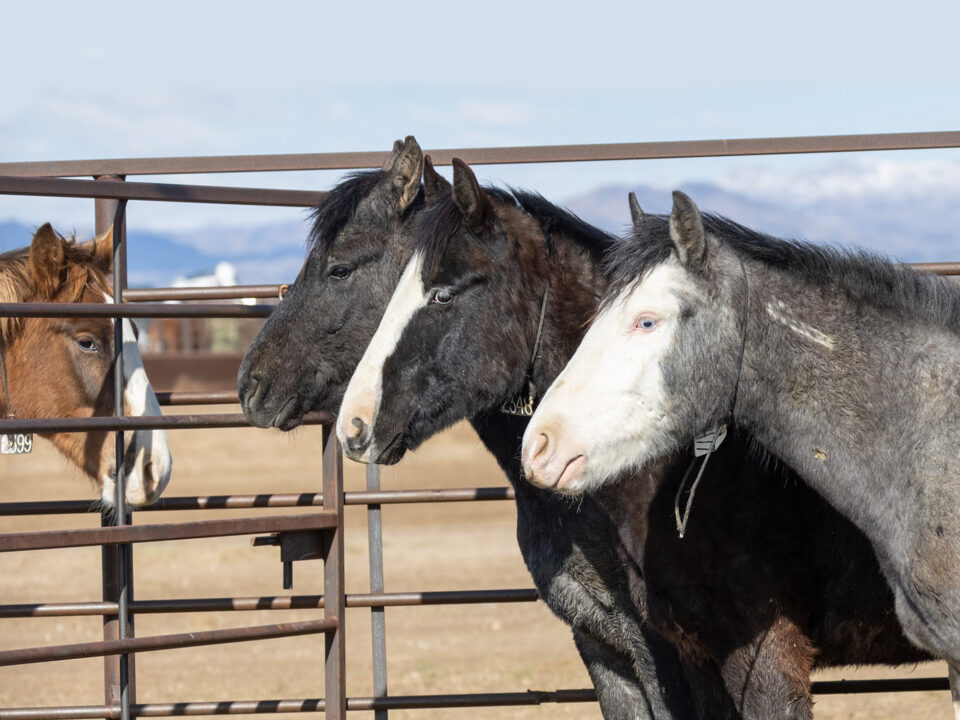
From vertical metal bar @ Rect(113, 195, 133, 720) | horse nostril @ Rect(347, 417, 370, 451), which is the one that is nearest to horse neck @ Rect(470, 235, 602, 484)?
horse nostril @ Rect(347, 417, 370, 451)

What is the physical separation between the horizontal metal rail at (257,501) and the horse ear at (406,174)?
1.20 meters

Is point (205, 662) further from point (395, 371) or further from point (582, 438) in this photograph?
point (582, 438)

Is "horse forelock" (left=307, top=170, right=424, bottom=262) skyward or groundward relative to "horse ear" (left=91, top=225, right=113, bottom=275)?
skyward

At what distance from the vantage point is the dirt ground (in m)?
7.38

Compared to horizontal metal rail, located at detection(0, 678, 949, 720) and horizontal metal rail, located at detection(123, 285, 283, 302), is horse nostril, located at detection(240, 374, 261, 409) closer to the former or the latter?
horizontal metal rail, located at detection(123, 285, 283, 302)

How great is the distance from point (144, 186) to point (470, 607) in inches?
290


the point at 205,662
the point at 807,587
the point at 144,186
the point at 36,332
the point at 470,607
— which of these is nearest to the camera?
the point at 807,587

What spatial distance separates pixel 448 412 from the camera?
3.75 meters

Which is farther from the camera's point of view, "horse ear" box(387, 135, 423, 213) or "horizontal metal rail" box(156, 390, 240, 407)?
"horizontal metal rail" box(156, 390, 240, 407)

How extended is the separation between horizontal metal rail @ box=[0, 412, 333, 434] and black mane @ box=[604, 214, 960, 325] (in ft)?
4.97

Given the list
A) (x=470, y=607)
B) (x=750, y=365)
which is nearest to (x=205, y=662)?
(x=470, y=607)

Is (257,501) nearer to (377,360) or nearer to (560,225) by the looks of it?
(377,360)

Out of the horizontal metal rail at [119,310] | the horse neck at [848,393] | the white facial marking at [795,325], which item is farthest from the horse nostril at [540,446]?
the horizontal metal rail at [119,310]

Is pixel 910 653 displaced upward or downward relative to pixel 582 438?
downward
